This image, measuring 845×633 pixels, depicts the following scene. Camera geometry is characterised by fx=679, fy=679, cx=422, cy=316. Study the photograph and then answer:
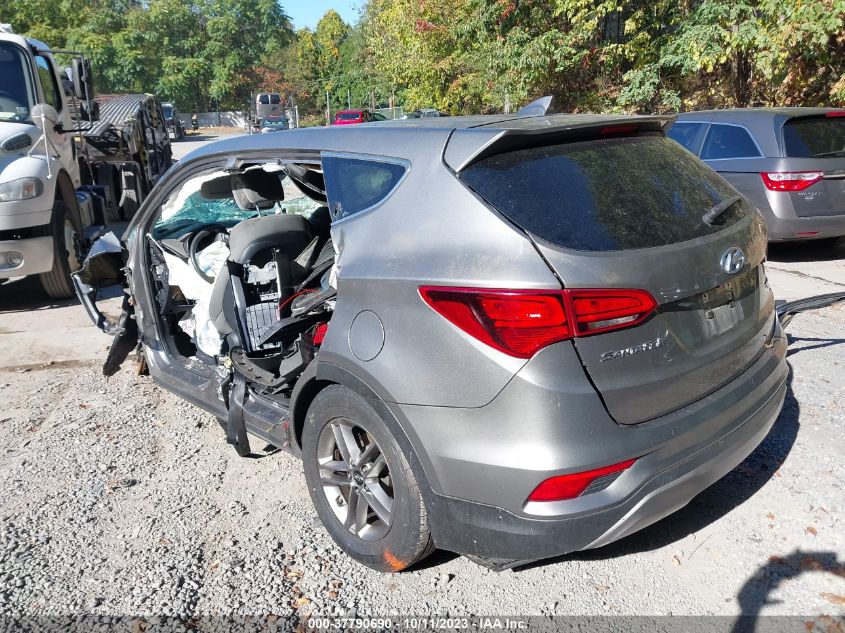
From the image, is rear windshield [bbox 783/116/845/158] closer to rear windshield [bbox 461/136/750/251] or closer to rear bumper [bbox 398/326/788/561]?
rear windshield [bbox 461/136/750/251]

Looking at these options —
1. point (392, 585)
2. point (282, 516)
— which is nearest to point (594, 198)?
point (392, 585)

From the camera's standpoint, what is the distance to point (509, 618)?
2.57m

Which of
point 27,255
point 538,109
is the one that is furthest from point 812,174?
point 27,255

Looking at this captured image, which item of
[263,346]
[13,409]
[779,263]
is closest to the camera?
[263,346]

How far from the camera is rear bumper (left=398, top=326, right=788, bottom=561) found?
87.7 inches

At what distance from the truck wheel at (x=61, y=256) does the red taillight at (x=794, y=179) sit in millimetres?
7867

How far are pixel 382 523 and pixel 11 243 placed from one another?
18.8 feet

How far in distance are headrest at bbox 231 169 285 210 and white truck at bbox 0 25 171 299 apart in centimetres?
390

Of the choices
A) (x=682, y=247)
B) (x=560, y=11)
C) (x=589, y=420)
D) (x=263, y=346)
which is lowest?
(x=263, y=346)

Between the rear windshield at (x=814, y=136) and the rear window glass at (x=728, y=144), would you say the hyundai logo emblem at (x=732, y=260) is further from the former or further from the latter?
the rear window glass at (x=728, y=144)

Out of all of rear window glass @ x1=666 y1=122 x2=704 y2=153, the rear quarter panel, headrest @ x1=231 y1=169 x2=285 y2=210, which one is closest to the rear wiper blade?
the rear quarter panel

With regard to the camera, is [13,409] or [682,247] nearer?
[682,247]

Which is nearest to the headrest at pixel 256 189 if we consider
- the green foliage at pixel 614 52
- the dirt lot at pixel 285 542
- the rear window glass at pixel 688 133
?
the dirt lot at pixel 285 542

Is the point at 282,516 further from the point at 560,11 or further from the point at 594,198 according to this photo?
the point at 560,11
